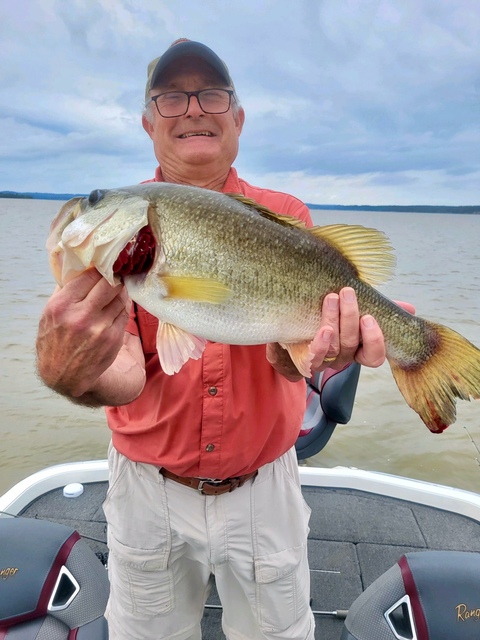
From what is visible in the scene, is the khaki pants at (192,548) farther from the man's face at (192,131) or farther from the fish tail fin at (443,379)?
the man's face at (192,131)

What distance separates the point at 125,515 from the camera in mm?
2295

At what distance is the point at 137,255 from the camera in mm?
1780

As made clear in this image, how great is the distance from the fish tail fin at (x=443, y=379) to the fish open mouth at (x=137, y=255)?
1.21 m

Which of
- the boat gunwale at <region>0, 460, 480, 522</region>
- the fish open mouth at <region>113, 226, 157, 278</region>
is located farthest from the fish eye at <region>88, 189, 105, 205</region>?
the boat gunwale at <region>0, 460, 480, 522</region>

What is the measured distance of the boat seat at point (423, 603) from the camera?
207 cm

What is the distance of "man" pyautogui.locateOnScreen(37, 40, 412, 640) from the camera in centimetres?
214

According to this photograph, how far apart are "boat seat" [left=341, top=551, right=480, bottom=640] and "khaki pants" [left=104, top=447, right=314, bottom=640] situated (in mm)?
341

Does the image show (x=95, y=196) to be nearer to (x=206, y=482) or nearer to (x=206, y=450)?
(x=206, y=450)

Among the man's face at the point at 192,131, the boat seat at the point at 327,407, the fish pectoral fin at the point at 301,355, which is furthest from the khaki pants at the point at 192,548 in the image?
the boat seat at the point at 327,407

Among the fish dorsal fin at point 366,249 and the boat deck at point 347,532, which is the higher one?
the fish dorsal fin at point 366,249

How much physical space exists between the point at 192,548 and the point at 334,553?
6.04ft

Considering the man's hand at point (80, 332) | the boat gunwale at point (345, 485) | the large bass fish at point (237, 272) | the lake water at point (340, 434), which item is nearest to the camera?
the man's hand at point (80, 332)

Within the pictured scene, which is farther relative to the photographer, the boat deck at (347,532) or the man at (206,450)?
the boat deck at (347,532)

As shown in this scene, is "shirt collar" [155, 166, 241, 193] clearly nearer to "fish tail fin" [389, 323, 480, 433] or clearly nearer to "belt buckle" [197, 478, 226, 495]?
"fish tail fin" [389, 323, 480, 433]
